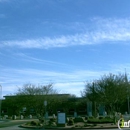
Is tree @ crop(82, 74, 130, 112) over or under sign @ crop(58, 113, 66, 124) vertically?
over

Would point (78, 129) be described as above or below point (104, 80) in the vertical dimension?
below

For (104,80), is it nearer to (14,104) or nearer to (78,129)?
(78,129)

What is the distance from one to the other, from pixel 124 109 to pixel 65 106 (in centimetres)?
1540

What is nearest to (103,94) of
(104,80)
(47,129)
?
(104,80)

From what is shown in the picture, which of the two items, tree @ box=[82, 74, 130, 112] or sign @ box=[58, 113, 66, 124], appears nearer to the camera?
sign @ box=[58, 113, 66, 124]

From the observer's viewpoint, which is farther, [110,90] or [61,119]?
[110,90]

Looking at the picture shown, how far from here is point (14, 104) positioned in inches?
2581

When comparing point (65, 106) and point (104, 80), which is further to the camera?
point (65, 106)

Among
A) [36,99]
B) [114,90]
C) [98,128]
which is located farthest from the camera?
[36,99]

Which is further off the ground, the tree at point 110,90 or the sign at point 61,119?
the tree at point 110,90

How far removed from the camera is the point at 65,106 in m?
77.8

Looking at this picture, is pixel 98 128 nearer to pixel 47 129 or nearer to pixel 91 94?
pixel 47 129

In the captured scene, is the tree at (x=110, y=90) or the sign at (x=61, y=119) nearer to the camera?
the sign at (x=61, y=119)

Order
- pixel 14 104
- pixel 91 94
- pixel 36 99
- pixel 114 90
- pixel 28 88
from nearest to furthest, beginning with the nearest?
pixel 114 90
pixel 91 94
pixel 36 99
pixel 28 88
pixel 14 104
